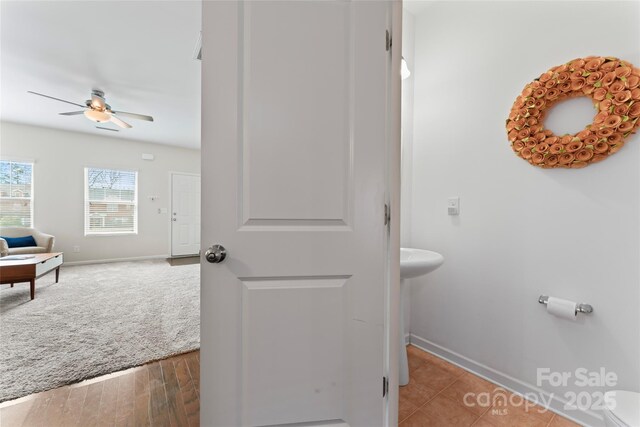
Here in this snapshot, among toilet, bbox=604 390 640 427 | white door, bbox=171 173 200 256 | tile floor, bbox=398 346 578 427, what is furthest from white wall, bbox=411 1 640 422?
white door, bbox=171 173 200 256

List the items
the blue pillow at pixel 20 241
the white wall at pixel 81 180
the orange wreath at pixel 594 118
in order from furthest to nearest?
the white wall at pixel 81 180 < the blue pillow at pixel 20 241 < the orange wreath at pixel 594 118

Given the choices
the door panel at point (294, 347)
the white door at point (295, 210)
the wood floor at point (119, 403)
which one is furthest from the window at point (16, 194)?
the door panel at point (294, 347)

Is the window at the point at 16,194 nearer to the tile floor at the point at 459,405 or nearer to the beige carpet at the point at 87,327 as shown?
the beige carpet at the point at 87,327

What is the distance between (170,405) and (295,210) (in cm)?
137

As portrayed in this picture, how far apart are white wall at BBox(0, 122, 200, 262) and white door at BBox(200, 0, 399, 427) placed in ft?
19.2

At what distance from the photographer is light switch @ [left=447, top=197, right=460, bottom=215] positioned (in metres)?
1.83

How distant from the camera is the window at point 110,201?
523 centimetres

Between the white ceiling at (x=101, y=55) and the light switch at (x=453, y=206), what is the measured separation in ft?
7.83

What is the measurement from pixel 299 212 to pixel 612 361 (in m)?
1.65

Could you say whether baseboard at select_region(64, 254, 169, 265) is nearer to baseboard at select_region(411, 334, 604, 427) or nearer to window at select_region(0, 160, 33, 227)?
window at select_region(0, 160, 33, 227)

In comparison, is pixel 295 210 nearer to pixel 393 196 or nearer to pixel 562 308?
pixel 393 196

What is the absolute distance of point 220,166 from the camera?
3.13ft

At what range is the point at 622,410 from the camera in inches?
37.4

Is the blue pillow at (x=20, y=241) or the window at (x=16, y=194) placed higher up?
the window at (x=16, y=194)
